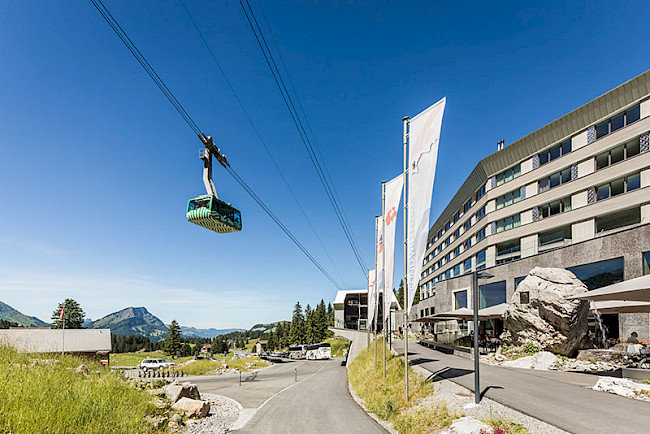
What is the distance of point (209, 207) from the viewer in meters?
14.8

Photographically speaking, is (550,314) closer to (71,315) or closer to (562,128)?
(562,128)

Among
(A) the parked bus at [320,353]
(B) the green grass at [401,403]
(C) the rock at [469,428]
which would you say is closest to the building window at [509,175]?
(B) the green grass at [401,403]

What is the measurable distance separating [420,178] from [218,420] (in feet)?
46.6

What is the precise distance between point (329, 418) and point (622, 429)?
9726 millimetres

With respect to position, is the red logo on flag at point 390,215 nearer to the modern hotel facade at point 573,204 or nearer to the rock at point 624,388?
the rock at point 624,388

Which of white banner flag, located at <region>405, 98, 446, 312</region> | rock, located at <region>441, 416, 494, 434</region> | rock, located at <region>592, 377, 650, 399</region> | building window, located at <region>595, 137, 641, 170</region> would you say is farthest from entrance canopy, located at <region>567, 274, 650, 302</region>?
building window, located at <region>595, 137, 641, 170</region>

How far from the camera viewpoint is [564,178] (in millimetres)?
35375

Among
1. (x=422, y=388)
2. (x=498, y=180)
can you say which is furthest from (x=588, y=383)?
(x=498, y=180)

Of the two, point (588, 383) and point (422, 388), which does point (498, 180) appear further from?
point (422, 388)

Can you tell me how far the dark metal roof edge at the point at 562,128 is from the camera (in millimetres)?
29312

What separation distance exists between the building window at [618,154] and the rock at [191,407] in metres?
35.8

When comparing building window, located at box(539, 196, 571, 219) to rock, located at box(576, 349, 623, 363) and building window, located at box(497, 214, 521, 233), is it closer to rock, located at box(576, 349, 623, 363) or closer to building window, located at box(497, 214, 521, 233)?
building window, located at box(497, 214, 521, 233)

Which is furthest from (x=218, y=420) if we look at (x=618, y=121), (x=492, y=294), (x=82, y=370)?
(x=618, y=121)

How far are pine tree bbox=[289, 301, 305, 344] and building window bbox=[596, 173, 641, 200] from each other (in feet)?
273
